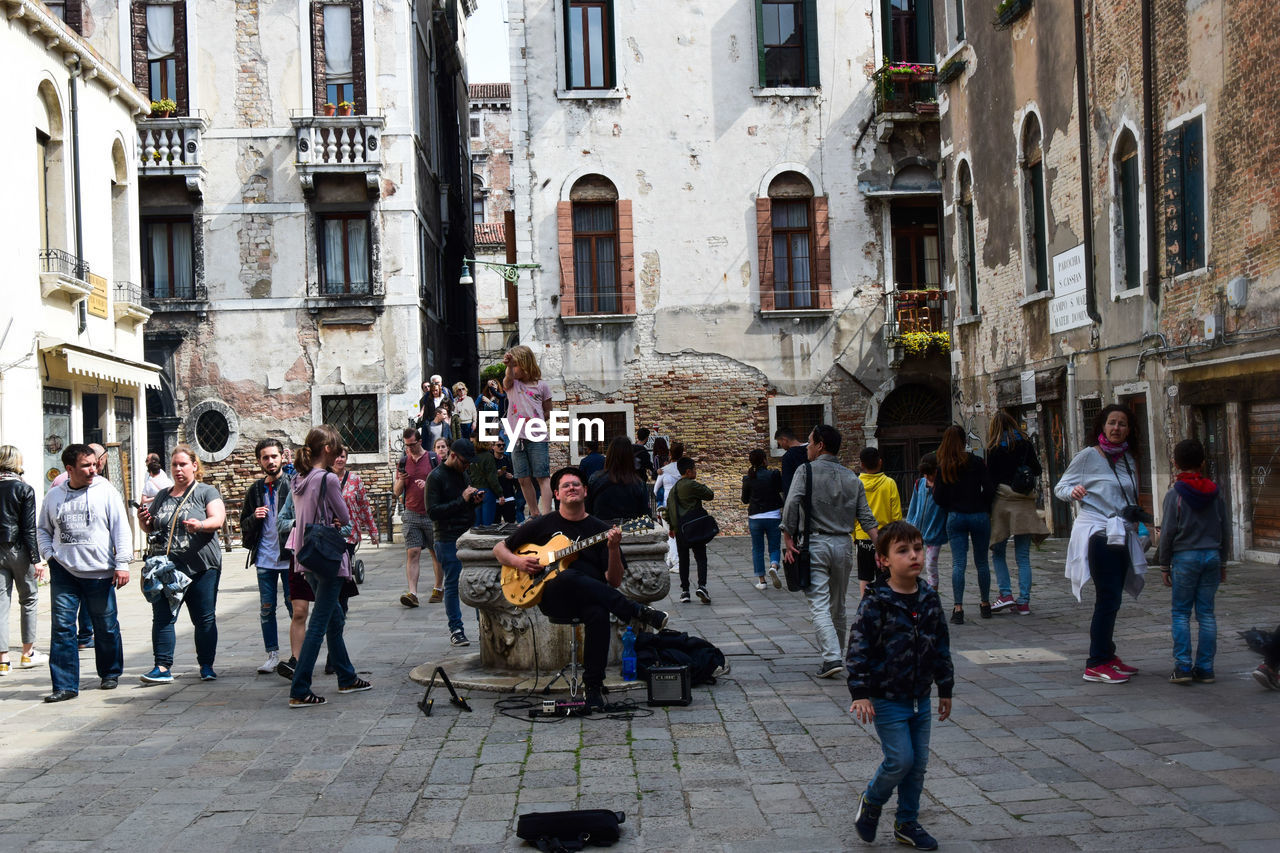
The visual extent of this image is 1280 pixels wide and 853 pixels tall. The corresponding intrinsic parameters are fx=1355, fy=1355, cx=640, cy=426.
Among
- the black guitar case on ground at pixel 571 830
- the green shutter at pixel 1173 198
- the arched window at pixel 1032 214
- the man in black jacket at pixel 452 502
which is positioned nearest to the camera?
the black guitar case on ground at pixel 571 830

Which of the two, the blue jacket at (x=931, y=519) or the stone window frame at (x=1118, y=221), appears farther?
the stone window frame at (x=1118, y=221)

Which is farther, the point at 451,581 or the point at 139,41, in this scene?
the point at 139,41

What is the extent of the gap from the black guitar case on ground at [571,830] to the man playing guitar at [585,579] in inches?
102

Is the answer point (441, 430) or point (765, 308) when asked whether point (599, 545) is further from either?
point (765, 308)

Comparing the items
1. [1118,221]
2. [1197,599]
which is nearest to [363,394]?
[1118,221]

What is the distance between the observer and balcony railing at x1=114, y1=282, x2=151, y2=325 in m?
22.1

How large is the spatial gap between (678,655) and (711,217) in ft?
58.0

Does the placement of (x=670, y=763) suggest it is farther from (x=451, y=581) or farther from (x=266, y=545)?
(x=451, y=581)

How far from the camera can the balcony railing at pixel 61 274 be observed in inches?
738

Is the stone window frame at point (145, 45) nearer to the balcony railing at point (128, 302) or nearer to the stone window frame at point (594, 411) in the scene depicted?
the balcony railing at point (128, 302)

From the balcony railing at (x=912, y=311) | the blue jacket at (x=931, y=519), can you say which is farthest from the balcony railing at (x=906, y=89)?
the blue jacket at (x=931, y=519)

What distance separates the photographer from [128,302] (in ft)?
72.9

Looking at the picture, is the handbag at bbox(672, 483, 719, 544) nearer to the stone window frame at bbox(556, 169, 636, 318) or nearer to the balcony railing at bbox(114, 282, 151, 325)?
the stone window frame at bbox(556, 169, 636, 318)

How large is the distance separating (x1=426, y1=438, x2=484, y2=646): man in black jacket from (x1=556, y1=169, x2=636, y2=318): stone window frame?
44.7 ft
